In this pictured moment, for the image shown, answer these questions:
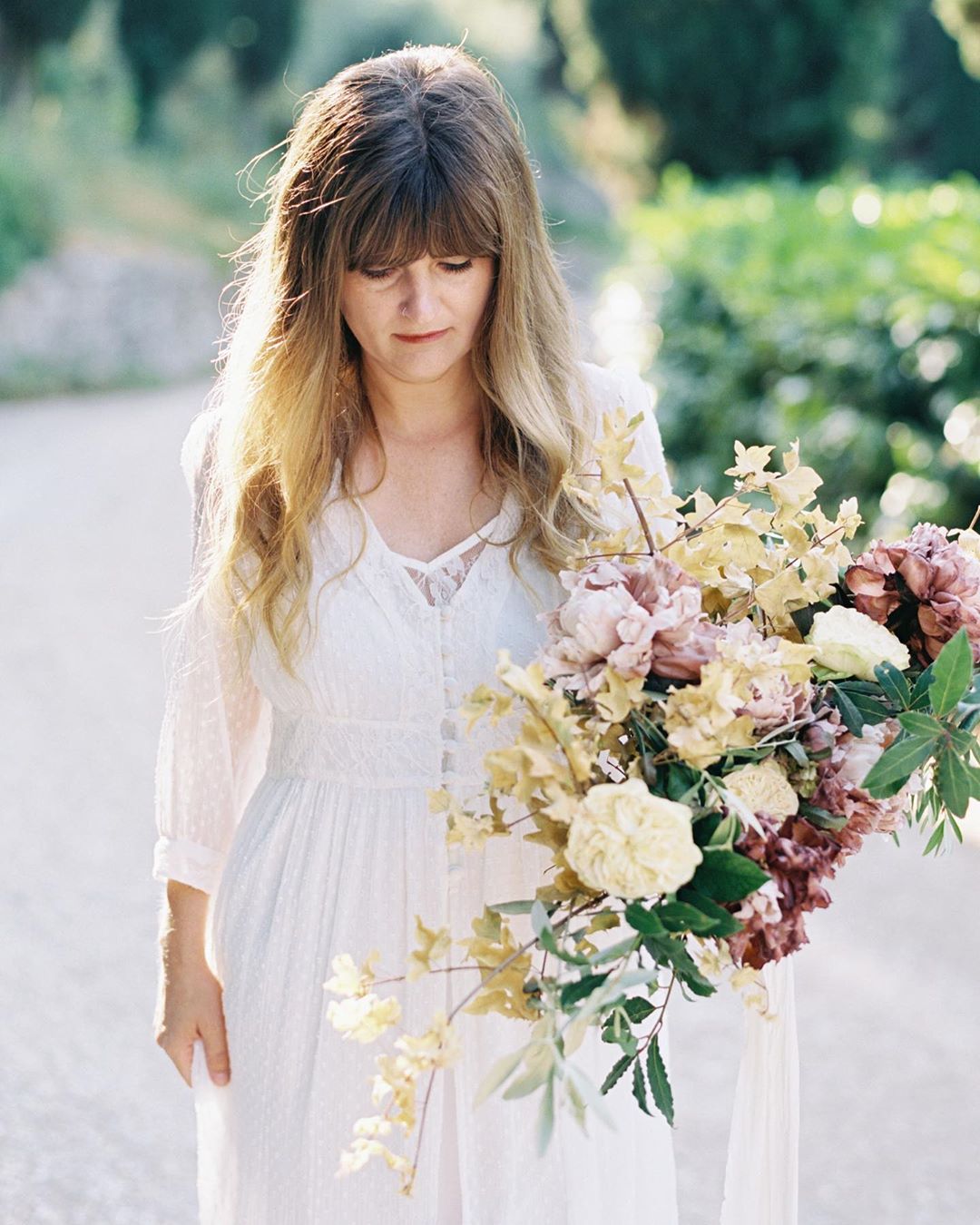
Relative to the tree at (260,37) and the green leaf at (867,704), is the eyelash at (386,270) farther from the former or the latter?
the tree at (260,37)

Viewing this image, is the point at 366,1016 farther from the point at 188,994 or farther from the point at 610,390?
the point at 610,390

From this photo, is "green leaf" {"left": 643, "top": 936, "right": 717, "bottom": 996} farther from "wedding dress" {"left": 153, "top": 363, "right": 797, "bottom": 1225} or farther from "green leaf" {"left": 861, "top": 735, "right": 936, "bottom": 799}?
"wedding dress" {"left": 153, "top": 363, "right": 797, "bottom": 1225}

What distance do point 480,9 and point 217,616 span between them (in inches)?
1796

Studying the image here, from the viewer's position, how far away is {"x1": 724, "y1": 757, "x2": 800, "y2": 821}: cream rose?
4.92 ft

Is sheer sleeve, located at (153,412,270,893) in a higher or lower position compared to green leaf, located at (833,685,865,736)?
higher

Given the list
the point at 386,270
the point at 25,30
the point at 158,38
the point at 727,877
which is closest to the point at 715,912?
the point at 727,877

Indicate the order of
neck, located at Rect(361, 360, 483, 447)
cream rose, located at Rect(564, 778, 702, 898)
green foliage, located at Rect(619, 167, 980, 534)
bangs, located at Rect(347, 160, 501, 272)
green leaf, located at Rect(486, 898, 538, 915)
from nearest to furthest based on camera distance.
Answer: cream rose, located at Rect(564, 778, 702, 898) < green leaf, located at Rect(486, 898, 538, 915) < bangs, located at Rect(347, 160, 501, 272) < neck, located at Rect(361, 360, 483, 447) < green foliage, located at Rect(619, 167, 980, 534)

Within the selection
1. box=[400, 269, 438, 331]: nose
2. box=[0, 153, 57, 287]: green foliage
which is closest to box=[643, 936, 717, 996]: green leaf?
box=[400, 269, 438, 331]: nose

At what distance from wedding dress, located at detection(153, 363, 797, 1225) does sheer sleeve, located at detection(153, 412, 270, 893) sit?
5cm

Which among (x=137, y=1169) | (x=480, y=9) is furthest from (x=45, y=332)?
(x=480, y=9)

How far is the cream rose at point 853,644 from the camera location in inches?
63.6

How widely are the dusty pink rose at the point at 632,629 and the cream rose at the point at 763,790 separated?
0.11 m

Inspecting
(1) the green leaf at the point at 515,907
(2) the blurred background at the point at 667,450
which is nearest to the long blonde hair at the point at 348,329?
(2) the blurred background at the point at 667,450

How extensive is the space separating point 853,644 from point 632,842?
0.38m
